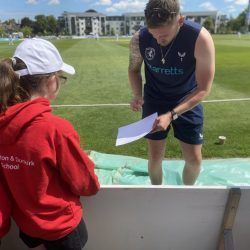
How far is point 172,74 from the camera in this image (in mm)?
2785

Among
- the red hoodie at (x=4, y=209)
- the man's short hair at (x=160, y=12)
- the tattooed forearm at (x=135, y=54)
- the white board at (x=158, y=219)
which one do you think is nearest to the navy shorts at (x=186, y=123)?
the tattooed forearm at (x=135, y=54)

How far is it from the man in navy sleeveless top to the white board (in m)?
0.57

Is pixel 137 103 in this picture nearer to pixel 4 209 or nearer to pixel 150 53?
pixel 150 53

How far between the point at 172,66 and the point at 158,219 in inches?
46.7

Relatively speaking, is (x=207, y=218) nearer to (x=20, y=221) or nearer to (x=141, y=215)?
(x=141, y=215)

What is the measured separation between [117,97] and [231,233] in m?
6.50

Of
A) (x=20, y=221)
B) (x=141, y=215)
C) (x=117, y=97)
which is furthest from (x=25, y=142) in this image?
(x=117, y=97)

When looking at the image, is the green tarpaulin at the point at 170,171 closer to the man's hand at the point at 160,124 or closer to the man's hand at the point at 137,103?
the man's hand at the point at 137,103

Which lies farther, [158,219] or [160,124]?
[160,124]

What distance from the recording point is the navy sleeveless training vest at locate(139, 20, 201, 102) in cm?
262

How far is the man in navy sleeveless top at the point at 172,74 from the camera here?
7.97 feet

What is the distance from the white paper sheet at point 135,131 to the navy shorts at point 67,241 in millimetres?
610

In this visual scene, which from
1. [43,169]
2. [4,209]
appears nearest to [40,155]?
[43,169]

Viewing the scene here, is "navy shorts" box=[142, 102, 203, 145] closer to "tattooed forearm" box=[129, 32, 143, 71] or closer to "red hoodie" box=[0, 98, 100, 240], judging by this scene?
"tattooed forearm" box=[129, 32, 143, 71]
